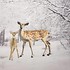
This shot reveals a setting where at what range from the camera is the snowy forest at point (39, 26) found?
5.72 ft

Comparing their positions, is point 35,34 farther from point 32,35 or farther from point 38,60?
point 38,60

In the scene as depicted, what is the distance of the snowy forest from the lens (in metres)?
1.74

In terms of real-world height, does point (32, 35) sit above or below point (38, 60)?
above

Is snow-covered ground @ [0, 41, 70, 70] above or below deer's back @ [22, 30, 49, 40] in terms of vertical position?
below

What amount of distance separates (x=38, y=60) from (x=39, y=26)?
32 centimetres

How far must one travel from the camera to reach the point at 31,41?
1760 millimetres

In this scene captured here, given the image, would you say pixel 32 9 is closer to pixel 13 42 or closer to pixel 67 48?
pixel 13 42

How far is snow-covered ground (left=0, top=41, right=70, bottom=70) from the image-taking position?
5.69 feet

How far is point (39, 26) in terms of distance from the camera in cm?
176

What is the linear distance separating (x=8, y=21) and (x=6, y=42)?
195 millimetres

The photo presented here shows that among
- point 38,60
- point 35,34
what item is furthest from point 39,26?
point 38,60

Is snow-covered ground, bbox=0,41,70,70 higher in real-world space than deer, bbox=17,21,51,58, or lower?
lower

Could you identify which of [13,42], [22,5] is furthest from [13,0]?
[13,42]

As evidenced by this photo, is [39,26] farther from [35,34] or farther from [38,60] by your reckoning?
[38,60]
